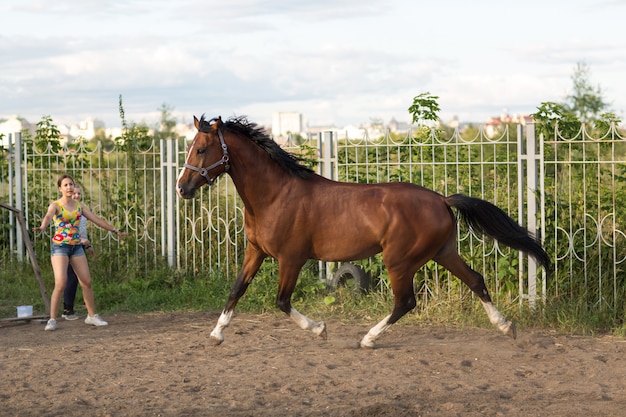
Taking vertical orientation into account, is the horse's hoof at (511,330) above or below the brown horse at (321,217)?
below

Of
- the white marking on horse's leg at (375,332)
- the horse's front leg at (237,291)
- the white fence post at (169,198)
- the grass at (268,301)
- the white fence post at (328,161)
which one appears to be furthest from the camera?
the white fence post at (169,198)

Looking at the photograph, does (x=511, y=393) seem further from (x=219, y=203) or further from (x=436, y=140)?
(x=219, y=203)

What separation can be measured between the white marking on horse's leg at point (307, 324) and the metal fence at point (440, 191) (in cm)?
207

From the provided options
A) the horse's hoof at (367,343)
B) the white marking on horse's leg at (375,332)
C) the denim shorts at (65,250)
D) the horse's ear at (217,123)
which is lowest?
the horse's hoof at (367,343)

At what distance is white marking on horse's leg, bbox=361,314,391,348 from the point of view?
8.41 metres

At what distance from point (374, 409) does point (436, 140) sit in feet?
16.7

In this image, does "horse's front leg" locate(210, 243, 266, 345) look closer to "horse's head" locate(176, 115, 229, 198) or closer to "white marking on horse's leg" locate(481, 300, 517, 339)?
"horse's head" locate(176, 115, 229, 198)

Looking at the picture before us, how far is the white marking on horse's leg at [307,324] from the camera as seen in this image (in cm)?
852

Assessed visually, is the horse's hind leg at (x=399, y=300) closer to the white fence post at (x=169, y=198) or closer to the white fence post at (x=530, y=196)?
the white fence post at (x=530, y=196)

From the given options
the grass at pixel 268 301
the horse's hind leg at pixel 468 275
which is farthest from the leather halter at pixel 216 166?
the grass at pixel 268 301

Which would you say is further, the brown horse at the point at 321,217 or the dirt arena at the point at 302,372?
the brown horse at the point at 321,217

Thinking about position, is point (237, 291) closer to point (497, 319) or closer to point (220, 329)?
point (220, 329)

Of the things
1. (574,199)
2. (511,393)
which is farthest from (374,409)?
(574,199)

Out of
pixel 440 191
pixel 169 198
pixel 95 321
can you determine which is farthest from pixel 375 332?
pixel 169 198
